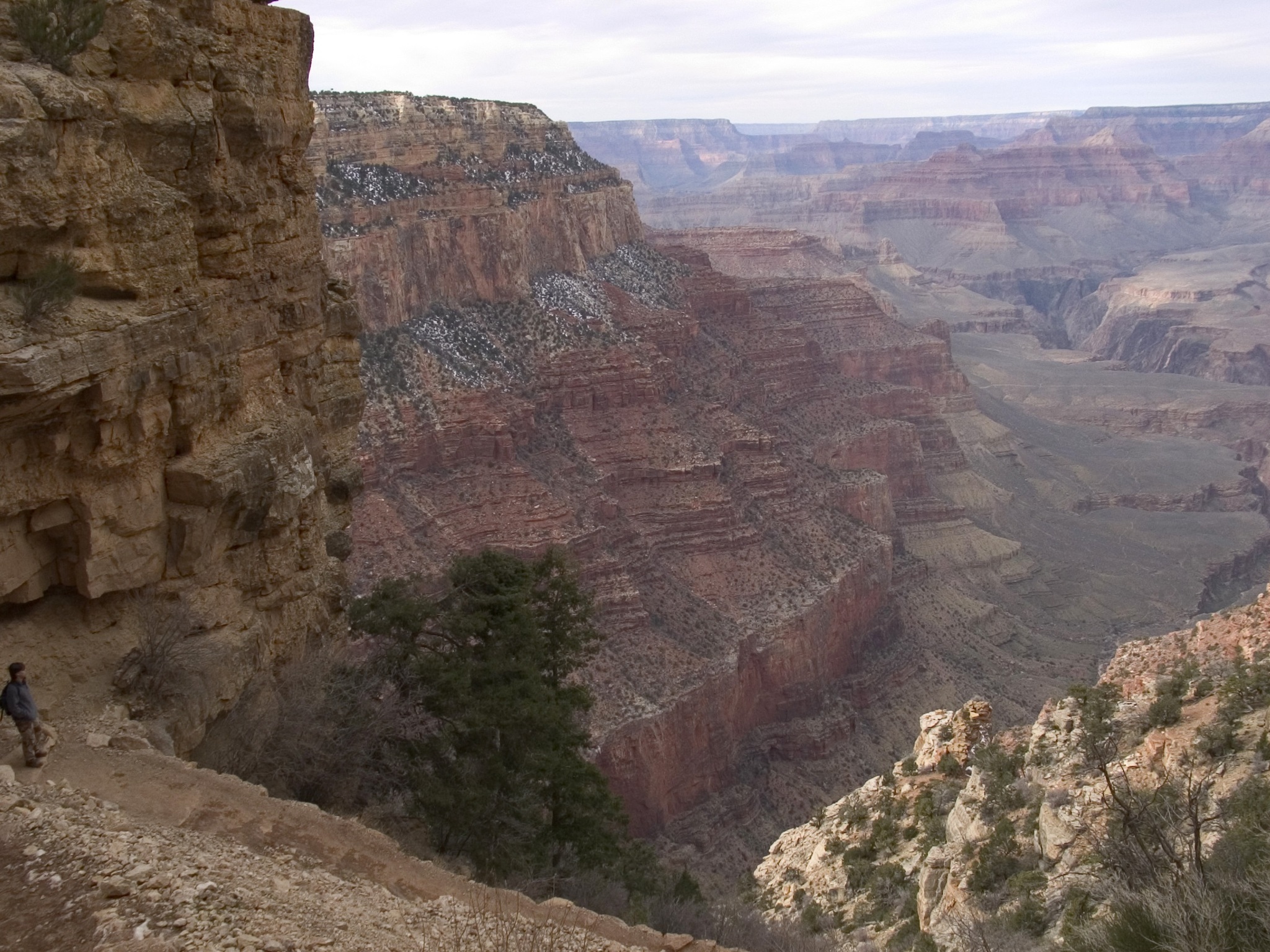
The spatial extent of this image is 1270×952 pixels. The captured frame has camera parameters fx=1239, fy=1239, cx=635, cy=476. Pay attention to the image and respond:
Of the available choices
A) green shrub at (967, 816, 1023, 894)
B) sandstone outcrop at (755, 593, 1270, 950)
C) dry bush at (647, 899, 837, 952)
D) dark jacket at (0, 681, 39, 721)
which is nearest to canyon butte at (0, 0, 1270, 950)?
dark jacket at (0, 681, 39, 721)

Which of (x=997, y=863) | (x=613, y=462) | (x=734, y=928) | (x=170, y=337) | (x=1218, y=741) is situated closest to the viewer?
(x=170, y=337)

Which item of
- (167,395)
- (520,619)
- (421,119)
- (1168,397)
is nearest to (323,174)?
(421,119)

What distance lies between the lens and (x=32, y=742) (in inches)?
496

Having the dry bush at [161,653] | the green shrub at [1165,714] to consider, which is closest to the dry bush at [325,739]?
the dry bush at [161,653]

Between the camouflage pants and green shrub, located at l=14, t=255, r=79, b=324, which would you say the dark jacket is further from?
green shrub, located at l=14, t=255, r=79, b=324

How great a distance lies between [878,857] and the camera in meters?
22.7

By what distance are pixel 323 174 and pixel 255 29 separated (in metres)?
Result: 27.9

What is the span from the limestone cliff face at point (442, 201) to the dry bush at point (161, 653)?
27.8m

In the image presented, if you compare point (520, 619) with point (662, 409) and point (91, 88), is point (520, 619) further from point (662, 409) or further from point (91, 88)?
point (662, 409)

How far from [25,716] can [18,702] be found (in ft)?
0.55

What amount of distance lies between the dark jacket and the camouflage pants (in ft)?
0.20

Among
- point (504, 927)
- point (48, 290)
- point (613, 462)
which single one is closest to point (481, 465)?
point (613, 462)

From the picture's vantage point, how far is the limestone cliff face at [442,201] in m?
44.2

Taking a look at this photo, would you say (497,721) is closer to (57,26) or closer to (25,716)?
(25,716)
